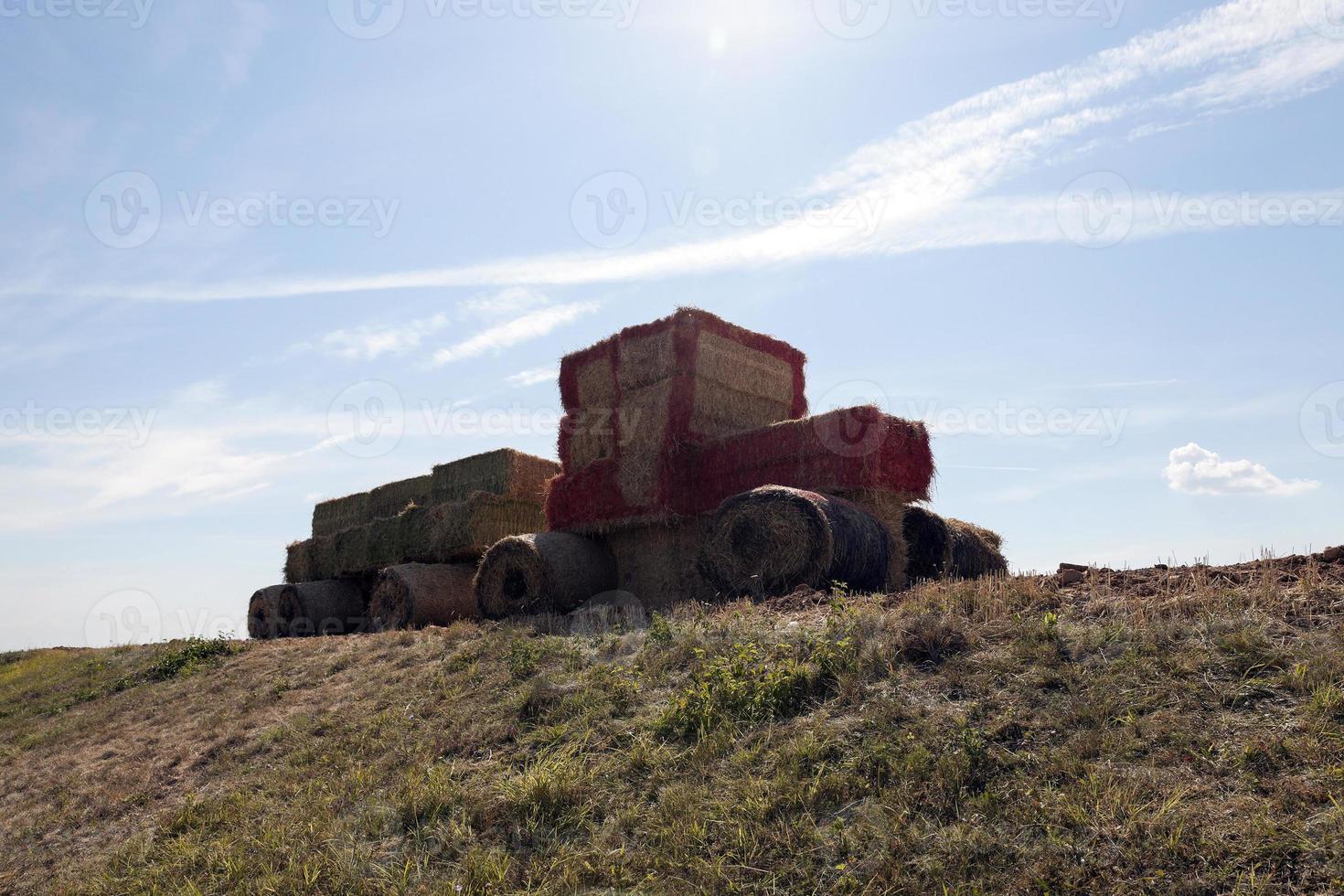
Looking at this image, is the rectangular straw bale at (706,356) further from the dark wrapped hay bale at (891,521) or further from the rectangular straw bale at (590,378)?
the dark wrapped hay bale at (891,521)

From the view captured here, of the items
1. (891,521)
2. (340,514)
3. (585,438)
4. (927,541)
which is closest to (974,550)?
(927,541)

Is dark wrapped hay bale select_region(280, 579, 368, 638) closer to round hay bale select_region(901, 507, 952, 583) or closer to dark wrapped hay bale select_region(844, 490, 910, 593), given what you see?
round hay bale select_region(901, 507, 952, 583)

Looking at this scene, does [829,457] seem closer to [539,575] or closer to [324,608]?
[539,575]

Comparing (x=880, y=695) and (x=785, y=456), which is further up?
(x=785, y=456)

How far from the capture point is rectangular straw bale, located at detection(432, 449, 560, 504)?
20.5 m

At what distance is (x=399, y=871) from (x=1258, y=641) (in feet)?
19.7

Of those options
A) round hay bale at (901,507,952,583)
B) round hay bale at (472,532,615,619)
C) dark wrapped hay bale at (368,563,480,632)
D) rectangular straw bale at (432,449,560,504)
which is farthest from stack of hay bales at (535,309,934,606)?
dark wrapped hay bale at (368,563,480,632)

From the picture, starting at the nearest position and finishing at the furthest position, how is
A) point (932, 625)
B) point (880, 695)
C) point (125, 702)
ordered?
point (880, 695)
point (932, 625)
point (125, 702)

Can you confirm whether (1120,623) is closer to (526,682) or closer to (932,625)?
(932,625)

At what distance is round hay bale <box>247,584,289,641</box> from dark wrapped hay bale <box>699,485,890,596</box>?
14147 millimetres

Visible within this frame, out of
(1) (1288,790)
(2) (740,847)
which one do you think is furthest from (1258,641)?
(2) (740,847)

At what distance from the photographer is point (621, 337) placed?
1720 centimetres

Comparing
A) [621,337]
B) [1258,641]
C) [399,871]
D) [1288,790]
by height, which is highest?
[621,337]

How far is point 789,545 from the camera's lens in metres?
12.1
